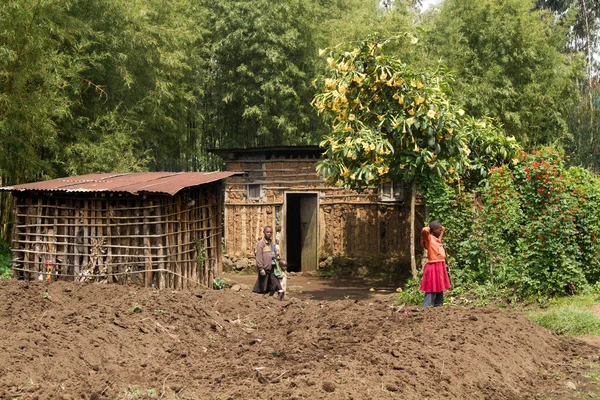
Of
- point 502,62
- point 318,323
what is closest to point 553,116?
point 502,62

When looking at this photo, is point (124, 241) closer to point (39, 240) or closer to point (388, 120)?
point (39, 240)

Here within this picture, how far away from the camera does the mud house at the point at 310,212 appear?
16.7m

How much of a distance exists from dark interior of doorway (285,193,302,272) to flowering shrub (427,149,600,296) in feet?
23.1

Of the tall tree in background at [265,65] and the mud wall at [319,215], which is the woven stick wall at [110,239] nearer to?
the mud wall at [319,215]

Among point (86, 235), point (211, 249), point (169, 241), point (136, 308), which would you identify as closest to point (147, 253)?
point (169, 241)

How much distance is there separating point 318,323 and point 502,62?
14585 mm

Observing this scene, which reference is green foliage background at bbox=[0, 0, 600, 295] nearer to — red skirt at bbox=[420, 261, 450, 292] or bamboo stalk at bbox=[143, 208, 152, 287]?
red skirt at bbox=[420, 261, 450, 292]

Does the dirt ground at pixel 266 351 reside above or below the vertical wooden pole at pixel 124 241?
below

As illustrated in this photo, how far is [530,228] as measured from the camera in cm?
1127

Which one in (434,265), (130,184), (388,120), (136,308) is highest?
(388,120)

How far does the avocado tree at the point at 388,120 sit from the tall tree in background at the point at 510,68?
8222 mm

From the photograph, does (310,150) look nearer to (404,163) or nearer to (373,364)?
(404,163)

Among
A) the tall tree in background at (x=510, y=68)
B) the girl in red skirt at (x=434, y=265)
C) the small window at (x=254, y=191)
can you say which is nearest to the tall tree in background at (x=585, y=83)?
the tall tree in background at (x=510, y=68)

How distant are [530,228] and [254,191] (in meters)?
7.88
